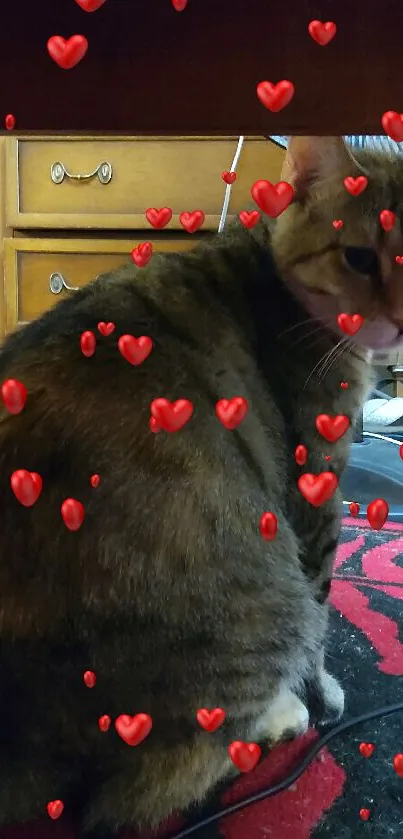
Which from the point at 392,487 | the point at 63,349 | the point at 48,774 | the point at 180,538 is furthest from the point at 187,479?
the point at 392,487

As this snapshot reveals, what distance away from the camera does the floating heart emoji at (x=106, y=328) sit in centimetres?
64

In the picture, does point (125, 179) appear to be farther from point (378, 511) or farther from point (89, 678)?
point (378, 511)

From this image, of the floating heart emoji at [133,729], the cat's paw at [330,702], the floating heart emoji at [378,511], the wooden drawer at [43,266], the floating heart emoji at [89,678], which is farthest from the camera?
the wooden drawer at [43,266]

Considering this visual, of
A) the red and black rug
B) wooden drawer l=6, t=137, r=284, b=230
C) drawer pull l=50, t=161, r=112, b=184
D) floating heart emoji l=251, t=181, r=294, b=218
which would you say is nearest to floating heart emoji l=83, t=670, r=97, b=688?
the red and black rug

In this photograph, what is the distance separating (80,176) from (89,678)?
3.45 feet

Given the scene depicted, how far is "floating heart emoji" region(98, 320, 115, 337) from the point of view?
0.64 metres

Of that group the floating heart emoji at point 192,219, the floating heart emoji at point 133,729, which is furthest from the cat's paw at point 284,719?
the floating heart emoji at point 192,219

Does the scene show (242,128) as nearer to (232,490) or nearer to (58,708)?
(232,490)

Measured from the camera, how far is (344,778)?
0.71 meters

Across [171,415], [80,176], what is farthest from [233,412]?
[80,176]

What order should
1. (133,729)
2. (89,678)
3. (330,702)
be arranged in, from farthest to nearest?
(330,702), (89,678), (133,729)

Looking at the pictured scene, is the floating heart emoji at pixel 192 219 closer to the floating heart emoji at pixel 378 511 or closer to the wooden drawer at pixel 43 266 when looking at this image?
the floating heart emoji at pixel 378 511

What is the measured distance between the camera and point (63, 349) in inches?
25.3

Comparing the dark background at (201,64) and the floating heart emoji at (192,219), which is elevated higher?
the dark background at (201,64)
